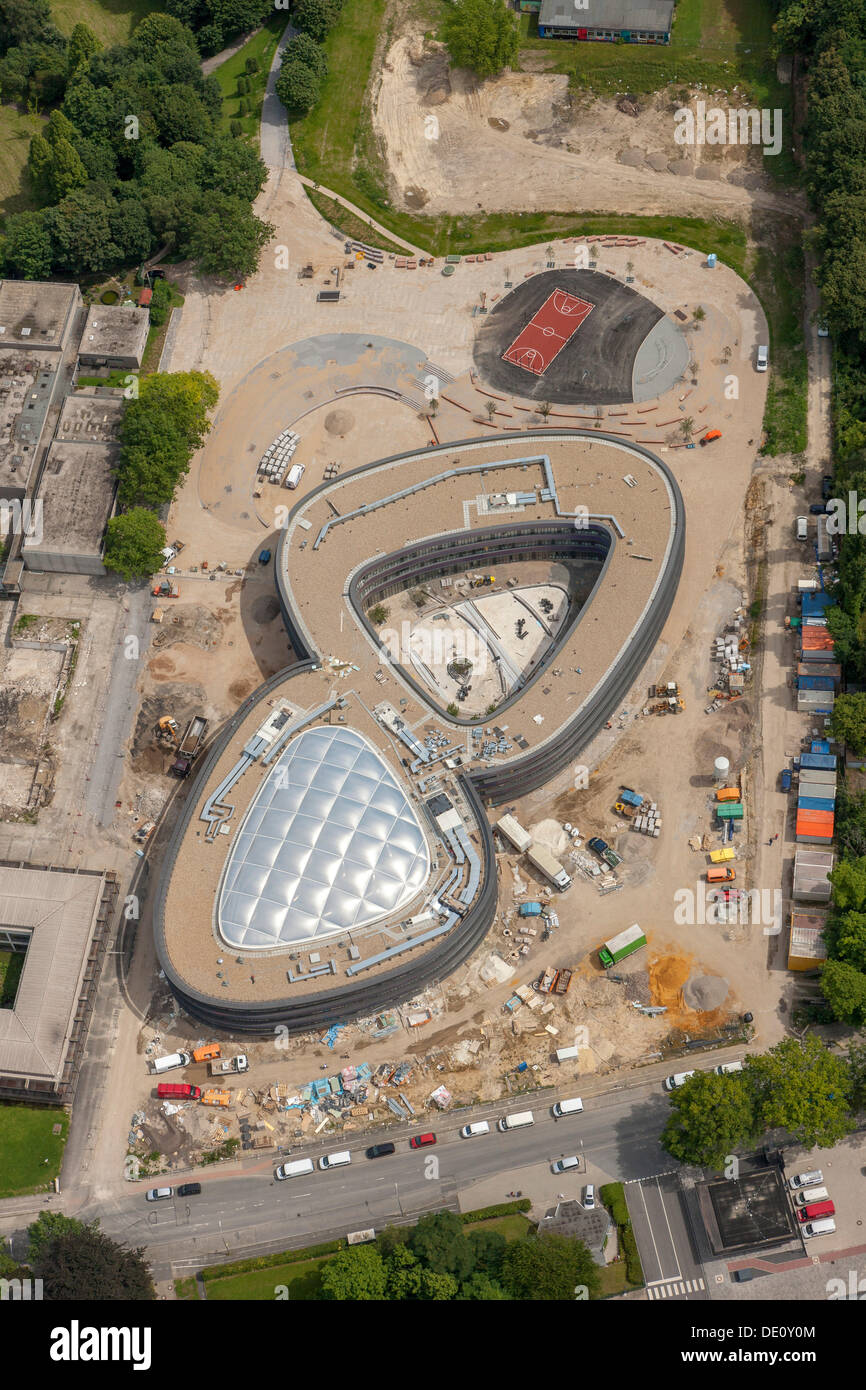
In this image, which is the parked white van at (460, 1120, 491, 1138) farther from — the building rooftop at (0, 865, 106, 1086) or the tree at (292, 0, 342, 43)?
the tree at (292, 0, 342, 43)

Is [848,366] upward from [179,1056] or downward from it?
upward

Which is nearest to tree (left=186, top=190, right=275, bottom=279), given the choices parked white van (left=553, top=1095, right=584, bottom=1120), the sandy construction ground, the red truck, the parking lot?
the sandy construction ground

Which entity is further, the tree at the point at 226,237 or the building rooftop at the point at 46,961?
the tree at the point at 226,237

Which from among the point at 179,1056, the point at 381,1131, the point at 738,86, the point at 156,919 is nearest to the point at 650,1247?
the point at 381,1131

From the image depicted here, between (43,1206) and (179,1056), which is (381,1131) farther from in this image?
(43,1206)

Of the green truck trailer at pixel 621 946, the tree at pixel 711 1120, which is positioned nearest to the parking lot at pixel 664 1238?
the tree at pixel 711 1120

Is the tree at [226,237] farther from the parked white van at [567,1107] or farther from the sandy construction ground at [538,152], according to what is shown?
the parked white van at [567,1107]

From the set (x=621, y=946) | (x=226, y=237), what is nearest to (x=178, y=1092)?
(x=621, y=946)
